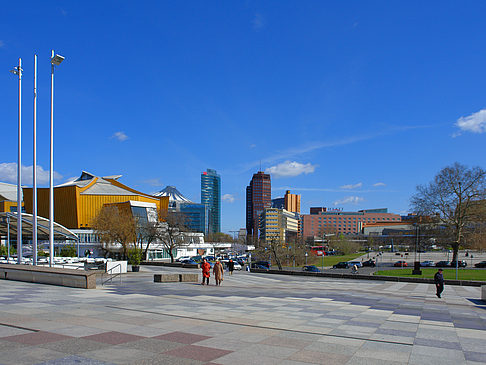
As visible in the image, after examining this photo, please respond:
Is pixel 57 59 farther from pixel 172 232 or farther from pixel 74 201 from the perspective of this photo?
pixel 74 201

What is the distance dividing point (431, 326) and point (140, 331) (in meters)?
8.59

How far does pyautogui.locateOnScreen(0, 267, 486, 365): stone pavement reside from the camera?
769cm

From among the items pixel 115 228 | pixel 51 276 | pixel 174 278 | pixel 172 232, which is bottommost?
pixel 174 278

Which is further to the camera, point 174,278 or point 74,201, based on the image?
point 74,201

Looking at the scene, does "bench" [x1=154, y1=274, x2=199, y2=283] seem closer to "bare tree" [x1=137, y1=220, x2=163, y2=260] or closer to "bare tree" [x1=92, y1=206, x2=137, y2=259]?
"bare tree" [x1=92, y1=206, x2=137, y2=259]

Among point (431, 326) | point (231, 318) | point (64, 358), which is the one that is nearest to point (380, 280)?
point (431, 326)

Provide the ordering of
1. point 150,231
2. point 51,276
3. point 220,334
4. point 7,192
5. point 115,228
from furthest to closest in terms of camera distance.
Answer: point 7,192 < point 150,231 < point 115,228 < point 51,276 < point 220,334

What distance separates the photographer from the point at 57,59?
1048 inches

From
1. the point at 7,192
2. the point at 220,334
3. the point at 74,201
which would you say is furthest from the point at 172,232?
the point at 7,192

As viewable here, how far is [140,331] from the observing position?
9750 mm

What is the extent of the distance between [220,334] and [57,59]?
77.0ft

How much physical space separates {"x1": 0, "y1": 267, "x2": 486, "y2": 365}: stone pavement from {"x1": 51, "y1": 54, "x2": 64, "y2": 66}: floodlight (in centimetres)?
1656

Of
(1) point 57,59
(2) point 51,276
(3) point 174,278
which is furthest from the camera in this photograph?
(3) point 174,278

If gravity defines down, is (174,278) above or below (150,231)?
below
